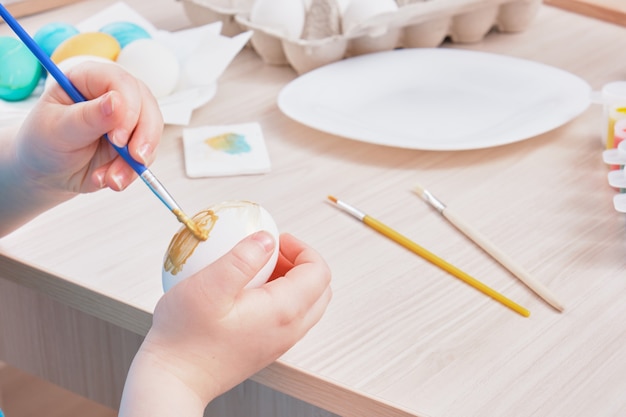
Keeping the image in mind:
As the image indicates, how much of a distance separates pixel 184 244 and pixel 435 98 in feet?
1.52

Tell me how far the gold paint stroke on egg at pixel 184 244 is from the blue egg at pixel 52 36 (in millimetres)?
449

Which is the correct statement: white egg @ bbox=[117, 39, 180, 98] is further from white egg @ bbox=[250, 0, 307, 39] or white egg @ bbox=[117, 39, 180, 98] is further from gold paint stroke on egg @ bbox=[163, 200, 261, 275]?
gold paint stroke on egg @ bbox=[163, 200, 261, 275]

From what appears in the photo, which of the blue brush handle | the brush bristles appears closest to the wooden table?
the brush bristles

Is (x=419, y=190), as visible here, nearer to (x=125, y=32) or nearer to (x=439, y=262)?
(x=439, y=262)

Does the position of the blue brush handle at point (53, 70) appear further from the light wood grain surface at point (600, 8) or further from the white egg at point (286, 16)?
the light wood grain surface at point (600, 8)

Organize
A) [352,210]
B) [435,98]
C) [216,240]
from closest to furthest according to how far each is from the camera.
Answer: [216,240] → [352,210] → [435,98]

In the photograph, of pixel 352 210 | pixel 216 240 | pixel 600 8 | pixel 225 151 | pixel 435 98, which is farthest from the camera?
pixel 600 8

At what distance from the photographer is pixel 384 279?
70cm

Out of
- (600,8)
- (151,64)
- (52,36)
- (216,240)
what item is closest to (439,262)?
(216,240)

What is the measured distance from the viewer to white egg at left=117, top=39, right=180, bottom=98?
96 cm

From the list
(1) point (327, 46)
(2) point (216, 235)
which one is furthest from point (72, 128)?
(1) point (327, 46)

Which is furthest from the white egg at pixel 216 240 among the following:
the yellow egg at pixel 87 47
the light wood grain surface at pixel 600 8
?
the light wood grain surface at pixel 600 8

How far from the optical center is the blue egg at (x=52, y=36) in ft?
3.28

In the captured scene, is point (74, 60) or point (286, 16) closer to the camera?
point (74, 60)
